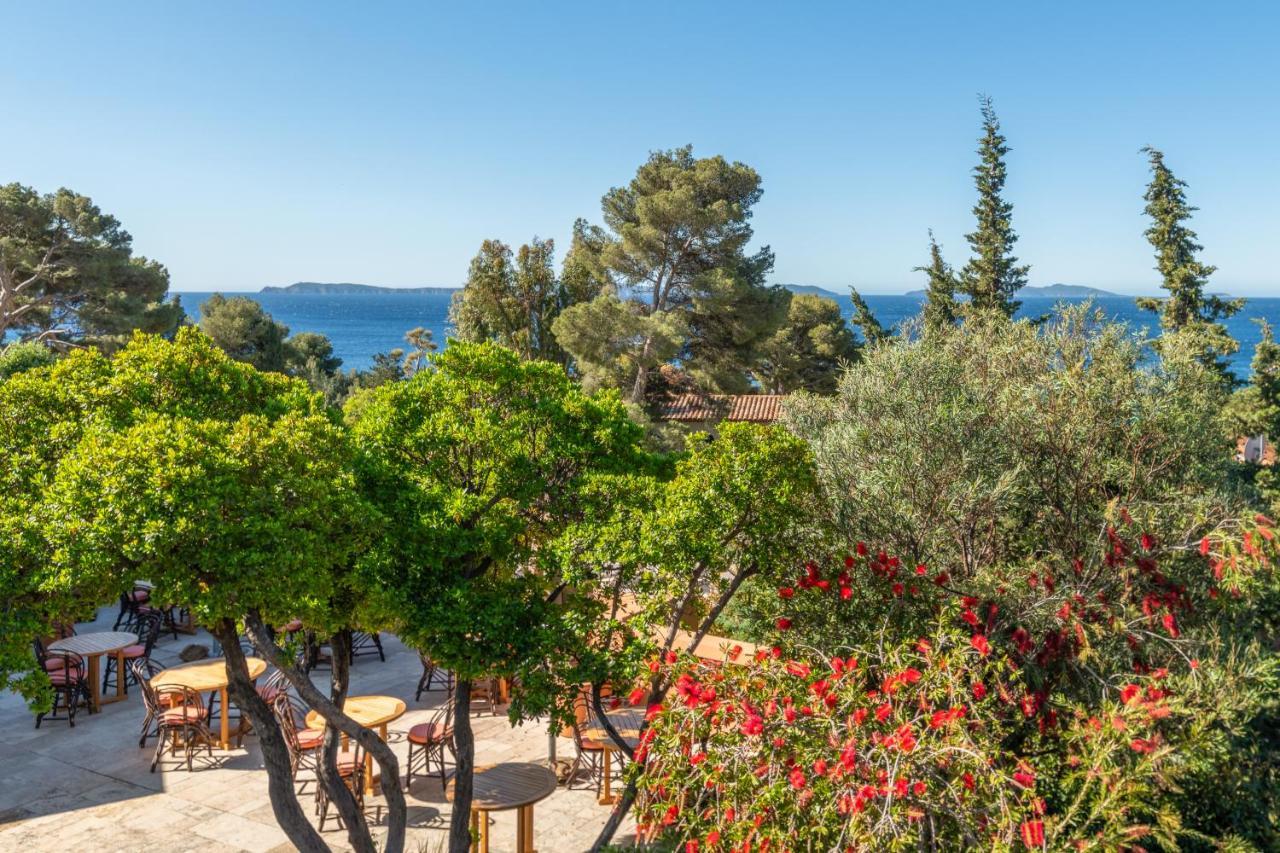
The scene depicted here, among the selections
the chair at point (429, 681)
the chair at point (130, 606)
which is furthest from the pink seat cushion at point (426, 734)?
the chair at point (130, 606)

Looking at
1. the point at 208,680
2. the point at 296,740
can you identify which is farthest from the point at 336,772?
the point at 208,680

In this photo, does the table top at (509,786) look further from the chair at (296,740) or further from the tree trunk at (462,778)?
the chair at (296,740)

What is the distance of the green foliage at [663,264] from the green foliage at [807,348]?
9.96 metres

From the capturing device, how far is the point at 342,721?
6.25 m

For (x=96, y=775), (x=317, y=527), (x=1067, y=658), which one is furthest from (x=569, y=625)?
(x=96, y=775)

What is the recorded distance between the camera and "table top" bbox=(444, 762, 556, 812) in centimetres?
699

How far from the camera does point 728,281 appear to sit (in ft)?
76.8

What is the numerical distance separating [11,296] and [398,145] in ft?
47.1

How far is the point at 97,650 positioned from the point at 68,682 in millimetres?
474

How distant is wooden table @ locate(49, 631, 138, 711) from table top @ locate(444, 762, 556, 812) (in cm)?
615

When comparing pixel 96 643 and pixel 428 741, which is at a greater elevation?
pixel 96 643

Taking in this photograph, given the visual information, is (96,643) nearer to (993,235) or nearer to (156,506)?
(156,506)

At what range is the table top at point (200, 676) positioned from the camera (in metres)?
9.55

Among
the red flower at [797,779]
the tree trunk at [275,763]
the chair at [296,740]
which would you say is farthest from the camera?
the chair at [296,740]
